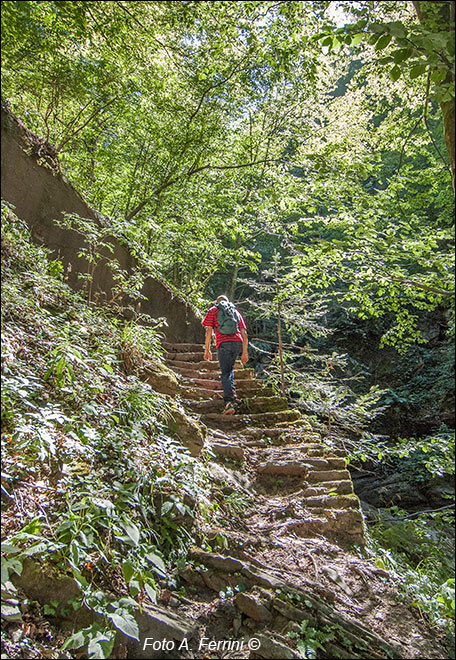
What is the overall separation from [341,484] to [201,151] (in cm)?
779

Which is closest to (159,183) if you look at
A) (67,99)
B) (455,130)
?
(67,99)

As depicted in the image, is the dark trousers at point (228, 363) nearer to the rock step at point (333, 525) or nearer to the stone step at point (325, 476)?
the stone step at point (325, 476)

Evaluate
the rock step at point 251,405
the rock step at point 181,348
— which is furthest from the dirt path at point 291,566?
the rock step at point 181,348

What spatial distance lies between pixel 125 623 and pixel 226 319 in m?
4.35

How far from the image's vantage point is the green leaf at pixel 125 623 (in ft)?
5.71

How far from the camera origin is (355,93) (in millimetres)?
12109

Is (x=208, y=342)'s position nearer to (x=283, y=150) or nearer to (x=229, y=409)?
(x=229, y=409)

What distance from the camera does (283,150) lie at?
38.6 feet

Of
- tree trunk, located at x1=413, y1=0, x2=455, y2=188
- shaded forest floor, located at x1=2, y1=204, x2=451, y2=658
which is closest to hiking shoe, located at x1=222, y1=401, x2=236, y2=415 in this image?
shaded forest floor, located at x1=2, y1=204, x2=451, y2=658

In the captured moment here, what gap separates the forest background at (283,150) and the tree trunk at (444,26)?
15 millimetres

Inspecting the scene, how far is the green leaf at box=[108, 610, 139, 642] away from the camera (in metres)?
1.74

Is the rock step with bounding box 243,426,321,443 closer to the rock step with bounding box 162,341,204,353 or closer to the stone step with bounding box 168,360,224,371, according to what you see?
the stone step with bounding box 168,360,224,371

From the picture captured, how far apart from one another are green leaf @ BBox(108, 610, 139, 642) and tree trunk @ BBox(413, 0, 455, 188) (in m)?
3.36

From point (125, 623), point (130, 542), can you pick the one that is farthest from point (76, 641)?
point (130, 542)
